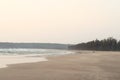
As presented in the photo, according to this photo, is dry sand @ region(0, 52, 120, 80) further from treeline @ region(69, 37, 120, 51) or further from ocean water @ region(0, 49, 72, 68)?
treeline @ region(69, 37, 120, 51)

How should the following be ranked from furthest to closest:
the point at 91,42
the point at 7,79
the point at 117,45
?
the point at 91,42
the point at 117,45
the point at 7,79

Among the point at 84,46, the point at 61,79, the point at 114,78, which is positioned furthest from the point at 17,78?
the point at 84,46

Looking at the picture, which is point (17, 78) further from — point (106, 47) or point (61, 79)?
point (106, 47)

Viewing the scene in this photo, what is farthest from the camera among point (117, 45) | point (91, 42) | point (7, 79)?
point (91, 42)

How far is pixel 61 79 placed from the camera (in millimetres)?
10711

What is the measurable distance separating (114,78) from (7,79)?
3.51 meters

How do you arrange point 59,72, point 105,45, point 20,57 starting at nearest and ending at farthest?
point 59,72
point 20,57
point 105,45

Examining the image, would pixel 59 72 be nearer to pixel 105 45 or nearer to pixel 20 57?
pixel 20 57

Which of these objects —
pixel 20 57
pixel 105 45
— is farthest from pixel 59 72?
pixel 105 45

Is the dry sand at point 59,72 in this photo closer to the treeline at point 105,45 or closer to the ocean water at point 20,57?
the ocean water at point 20,57

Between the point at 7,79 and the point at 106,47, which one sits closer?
the point at 7,79

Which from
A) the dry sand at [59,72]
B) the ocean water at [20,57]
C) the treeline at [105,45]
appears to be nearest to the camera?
the dry sand at [59,72]

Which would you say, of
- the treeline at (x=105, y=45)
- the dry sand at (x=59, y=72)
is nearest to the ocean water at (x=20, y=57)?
the dry sand at (x=59, y=72)

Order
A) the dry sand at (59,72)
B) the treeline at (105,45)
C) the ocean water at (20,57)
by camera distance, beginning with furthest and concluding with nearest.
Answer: the treeline at (105,45) < the ocean water at (20,57) < the dry sand at (59,72)
